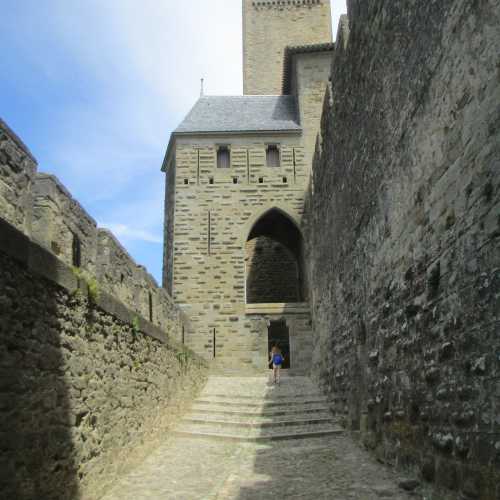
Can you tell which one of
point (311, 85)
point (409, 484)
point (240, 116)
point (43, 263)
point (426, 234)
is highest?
point (311, 85)

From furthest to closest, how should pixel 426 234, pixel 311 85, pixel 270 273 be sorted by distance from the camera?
1. pixel 270 273
2. pixel 311 85
3. pixel 426 234

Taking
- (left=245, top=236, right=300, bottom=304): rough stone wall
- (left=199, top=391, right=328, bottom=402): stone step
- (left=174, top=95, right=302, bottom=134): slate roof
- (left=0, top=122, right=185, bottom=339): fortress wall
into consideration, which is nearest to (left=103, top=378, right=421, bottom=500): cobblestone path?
(left=0, top=122, right=185, bottom=339): fortress wall

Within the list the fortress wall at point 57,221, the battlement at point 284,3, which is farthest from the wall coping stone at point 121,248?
the battlement at point 284,3

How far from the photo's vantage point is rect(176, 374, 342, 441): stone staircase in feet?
26.9

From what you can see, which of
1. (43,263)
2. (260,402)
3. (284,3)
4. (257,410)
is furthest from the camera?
(284,3)

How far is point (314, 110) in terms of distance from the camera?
1834 cm

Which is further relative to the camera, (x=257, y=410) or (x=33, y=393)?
(x=257, y=410)

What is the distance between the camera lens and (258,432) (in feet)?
27.2

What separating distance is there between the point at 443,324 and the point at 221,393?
792cm

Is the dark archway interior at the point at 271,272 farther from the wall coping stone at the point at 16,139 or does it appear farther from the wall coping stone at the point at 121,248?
the wall coping stone at the point at 16,139

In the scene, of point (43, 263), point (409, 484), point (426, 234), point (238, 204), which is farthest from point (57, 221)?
point (238, 204)

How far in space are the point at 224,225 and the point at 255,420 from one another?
881 cm

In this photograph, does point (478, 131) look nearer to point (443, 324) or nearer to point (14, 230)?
point (443, 324)

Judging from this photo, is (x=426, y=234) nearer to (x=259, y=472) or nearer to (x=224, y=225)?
(x=259, y=472)
